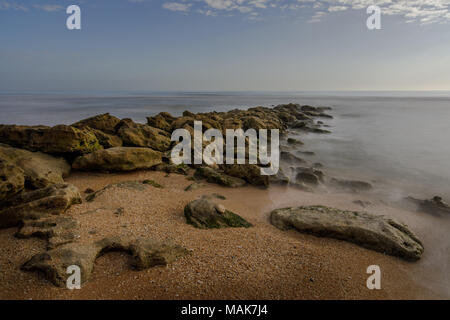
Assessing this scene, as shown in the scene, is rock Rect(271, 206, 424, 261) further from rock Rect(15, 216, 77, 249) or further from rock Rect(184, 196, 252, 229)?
rock Rect(15, 216, 77, 249)

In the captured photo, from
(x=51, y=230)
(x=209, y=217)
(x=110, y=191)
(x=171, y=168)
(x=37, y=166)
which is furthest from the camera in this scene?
(x=171, y=168)

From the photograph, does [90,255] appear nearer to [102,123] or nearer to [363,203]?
[363,203]

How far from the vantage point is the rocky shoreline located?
436 cm

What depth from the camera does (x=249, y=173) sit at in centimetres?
938

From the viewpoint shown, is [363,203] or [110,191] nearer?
[110,191]

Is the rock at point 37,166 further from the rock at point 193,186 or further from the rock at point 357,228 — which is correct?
the rock at point 357,228

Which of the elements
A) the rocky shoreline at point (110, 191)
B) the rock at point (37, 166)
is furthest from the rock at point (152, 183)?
the rock at point (37, 166)

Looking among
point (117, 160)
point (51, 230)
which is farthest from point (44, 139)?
point (51, 230)

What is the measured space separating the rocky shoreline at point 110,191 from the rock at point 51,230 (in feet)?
0.05

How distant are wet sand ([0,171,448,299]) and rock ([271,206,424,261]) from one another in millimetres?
211

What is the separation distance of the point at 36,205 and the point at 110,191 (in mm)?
1918

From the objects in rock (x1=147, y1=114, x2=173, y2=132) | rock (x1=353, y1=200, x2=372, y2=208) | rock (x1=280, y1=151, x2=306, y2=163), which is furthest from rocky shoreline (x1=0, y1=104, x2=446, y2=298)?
rock (x1=147, y1=114, x2=173, y2=132)

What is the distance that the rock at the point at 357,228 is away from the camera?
538 cm

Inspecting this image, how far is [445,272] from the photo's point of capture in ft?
16.7
